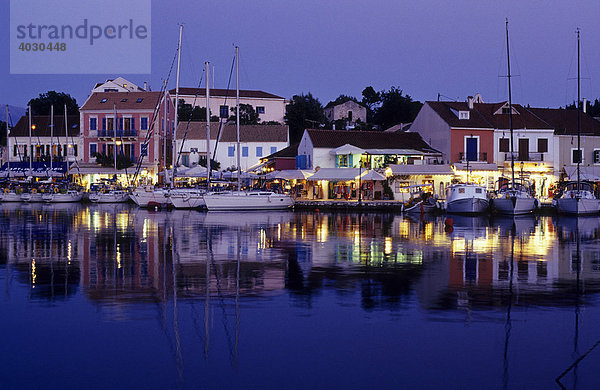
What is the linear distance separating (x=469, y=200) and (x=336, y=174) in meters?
13.7

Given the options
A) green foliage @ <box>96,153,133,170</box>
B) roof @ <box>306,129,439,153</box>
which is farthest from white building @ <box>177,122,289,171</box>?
roof @ <box>306,129,439,153</box>

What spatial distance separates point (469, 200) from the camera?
163 feet

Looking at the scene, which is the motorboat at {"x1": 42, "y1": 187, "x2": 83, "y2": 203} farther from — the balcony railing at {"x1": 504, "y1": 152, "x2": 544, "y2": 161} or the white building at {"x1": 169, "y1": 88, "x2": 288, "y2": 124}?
the balcony railing at {"x1": 504, "y1": 152, "x2": 544, "y2": 161}

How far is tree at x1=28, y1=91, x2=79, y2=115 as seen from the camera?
3848 inches

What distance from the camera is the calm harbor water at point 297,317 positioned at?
9.62m

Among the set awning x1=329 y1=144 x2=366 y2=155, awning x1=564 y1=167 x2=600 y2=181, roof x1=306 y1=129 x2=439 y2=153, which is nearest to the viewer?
awning x1=329 y1=144 x2=366 y2=155

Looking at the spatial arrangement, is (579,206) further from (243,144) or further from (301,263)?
(243,144)

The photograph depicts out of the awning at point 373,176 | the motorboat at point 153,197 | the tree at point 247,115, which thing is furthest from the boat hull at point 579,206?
the tree at point 247,115

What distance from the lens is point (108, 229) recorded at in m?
33.8

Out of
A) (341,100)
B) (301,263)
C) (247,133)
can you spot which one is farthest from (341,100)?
(301,263)

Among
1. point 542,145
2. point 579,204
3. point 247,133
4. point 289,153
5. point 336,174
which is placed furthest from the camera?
point 247,133

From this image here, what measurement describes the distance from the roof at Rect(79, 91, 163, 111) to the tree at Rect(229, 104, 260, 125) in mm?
15860

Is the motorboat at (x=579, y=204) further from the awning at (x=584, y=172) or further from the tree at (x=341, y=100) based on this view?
the tree at (x=341, y=100)

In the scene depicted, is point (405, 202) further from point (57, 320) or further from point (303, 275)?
point (57, 320)
